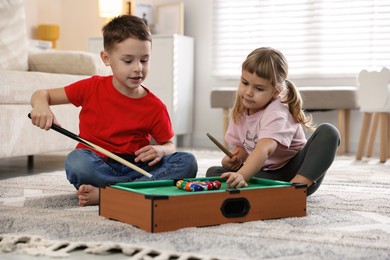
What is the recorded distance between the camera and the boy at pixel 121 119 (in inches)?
66.5

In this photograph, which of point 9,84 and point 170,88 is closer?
point 9,84

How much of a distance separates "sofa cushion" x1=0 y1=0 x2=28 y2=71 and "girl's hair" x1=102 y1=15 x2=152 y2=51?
107cm

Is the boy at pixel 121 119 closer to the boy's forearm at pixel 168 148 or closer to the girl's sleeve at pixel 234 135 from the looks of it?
the boy's forearm at pixel 168 148

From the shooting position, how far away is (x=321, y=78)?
13.0ft

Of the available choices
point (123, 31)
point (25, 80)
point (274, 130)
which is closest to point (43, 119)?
point (123, 31)

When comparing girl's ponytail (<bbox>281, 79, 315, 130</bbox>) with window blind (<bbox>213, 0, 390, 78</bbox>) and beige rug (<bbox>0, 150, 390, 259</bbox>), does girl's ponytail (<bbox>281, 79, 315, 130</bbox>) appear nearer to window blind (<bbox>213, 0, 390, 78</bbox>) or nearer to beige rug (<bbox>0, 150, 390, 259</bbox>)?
beige rug (<bbox>0, 150, 390, 259</bbox>)

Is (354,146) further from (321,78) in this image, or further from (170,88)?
(170,88)

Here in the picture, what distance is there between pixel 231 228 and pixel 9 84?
1262 millimetres

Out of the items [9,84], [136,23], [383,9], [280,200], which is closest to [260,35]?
[383,9]

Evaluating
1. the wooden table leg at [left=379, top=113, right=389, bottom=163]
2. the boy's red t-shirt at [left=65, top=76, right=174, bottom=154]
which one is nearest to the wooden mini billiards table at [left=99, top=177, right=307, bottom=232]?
the boy's red t-shirt at [left=65, top=76, right=174, bottom=154]

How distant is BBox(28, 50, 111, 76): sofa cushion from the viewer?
9.31ft

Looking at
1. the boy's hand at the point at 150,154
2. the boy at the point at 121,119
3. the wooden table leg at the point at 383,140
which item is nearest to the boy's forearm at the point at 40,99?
the boy at the point at 121,119

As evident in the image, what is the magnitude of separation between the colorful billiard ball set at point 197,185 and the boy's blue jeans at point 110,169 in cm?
31

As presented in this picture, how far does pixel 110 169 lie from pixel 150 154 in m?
0.13
